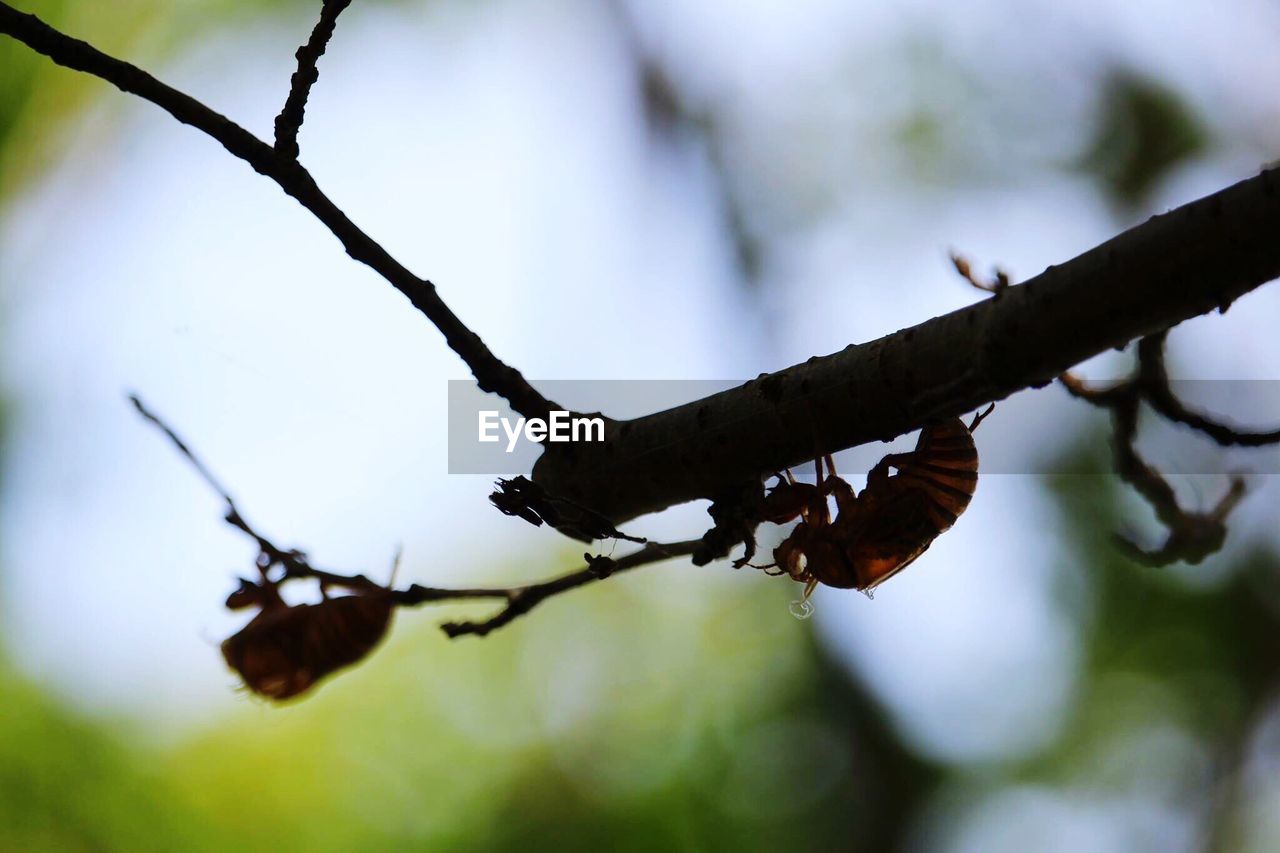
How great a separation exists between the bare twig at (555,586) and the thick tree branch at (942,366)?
0.12m

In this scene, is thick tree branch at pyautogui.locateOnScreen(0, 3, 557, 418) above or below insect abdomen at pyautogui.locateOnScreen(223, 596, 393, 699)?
above

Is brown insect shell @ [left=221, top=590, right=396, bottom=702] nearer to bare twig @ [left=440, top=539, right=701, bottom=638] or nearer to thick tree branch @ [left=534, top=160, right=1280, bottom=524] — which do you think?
bare twig @ [left=440, top=539, right=701, bottom=638]

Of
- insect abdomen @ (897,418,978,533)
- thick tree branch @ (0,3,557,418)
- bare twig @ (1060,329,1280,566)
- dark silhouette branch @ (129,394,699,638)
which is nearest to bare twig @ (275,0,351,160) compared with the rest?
→ thick tree branch @ (0,3,557,418)

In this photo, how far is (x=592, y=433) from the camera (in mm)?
1619

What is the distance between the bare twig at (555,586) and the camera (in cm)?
144

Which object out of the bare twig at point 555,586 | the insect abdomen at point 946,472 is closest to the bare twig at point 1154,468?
the insect abdomen at point 946,472

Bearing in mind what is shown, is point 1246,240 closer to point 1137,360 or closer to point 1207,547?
point 1137,360

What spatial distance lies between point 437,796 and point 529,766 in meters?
0.55

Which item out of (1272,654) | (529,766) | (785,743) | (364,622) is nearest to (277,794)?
(529,766)

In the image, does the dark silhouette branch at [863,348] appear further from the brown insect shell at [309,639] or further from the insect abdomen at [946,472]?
the brown insect shell at [309,639]

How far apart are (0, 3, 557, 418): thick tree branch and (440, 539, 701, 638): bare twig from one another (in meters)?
0.30

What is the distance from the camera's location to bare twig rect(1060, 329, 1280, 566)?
1785 mm

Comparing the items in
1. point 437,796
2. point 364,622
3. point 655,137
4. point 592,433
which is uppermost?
point 655,137

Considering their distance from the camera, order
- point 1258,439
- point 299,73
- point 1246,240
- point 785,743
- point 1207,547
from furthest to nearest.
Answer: point 785,743 → point 1207,547 → point 1258,439 → point 299,73 → point 1246,240
